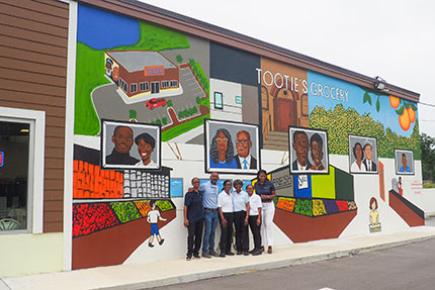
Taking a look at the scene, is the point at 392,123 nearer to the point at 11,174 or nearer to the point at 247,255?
the point at 247,255

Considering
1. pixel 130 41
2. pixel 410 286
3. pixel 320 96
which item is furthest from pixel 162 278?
pixel 320 96

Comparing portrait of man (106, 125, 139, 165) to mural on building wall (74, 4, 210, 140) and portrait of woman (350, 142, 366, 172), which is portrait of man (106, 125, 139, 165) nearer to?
mural on building wall (74, 4, 210, 140)

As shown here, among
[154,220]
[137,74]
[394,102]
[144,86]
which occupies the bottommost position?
[154,220]

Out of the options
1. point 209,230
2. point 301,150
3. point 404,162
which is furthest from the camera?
point 404,162

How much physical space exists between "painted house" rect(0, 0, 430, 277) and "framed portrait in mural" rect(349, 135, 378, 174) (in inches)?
5.0

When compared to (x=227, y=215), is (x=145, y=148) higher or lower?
higher

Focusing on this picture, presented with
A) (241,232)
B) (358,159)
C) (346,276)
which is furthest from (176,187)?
(358,159)

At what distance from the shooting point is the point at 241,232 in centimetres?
1077

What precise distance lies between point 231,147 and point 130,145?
287 cm

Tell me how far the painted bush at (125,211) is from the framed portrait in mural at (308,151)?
5105 mm

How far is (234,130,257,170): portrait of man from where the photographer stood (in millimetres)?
11727

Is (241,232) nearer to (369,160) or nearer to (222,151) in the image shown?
(222,151)

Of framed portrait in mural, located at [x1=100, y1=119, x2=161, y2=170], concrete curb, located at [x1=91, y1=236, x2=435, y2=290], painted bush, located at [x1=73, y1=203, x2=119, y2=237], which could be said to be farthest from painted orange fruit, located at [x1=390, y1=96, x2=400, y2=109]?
painted bush, located at [x1=73, y1=203, x2=119, y2=237]

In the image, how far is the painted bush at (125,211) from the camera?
9.30 metres
